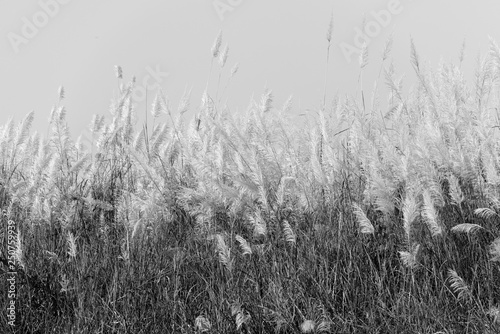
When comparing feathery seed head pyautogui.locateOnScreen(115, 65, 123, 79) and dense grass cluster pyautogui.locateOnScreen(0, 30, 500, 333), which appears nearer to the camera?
dense grass cluster pyautogui.locateOnScreen(0, 30, 500, 333)

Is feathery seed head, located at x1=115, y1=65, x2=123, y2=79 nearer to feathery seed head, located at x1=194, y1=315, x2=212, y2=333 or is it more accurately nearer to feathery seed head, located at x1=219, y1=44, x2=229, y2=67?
feathery seed head, located at x1=219, y1=44, x2=229, y2=67

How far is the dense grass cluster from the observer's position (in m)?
2.68

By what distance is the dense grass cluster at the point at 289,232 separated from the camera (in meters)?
2.68

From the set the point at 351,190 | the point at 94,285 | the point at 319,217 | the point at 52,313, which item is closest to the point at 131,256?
the point at 94,285

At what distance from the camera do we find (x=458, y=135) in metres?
3.80

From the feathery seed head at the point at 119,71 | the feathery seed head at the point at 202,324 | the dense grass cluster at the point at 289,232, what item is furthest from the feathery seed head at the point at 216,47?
the feathery seed head at the point at 202,324

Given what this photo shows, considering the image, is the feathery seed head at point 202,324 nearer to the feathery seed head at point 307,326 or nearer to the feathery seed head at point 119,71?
the feathery seed head at point 307,326

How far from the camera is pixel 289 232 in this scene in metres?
3.00

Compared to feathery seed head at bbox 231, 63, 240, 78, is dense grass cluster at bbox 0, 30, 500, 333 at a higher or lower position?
lower

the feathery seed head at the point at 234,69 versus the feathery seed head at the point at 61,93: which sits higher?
the feathery seed head at the point at 61,93

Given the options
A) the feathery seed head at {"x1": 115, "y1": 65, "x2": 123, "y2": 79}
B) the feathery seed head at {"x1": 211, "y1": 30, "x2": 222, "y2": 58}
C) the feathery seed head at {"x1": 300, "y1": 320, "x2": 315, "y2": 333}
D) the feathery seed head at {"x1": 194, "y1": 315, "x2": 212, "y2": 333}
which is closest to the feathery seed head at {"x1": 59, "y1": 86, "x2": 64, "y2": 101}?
the feathery seed head at {"x1": 115, "y1": 65, "x2": 123, "y2": 79}

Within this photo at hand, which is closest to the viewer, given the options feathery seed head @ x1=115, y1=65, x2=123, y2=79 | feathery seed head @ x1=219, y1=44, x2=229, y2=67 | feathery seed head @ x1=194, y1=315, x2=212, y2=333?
feathery seed head @ x1=194, y1=315, x2=212, y2=333

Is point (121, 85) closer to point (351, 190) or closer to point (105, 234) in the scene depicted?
point (105, 234)

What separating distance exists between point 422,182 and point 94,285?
163 cm
